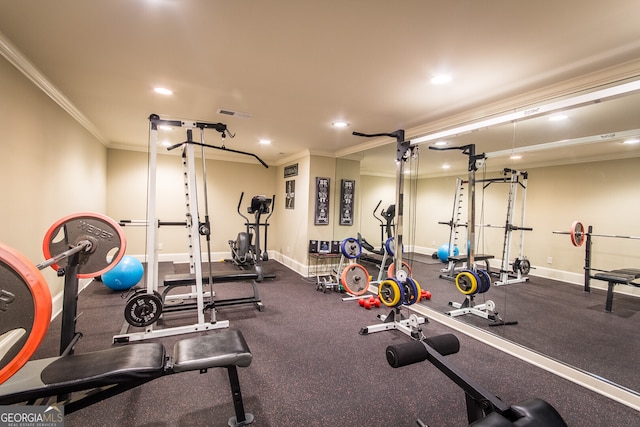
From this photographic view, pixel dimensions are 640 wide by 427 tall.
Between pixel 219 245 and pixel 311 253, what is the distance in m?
2.44

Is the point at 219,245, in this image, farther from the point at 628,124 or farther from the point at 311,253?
the point at 628,124

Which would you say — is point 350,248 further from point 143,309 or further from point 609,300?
point 609,300

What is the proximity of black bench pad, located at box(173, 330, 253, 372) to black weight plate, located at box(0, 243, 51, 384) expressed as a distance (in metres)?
0.77

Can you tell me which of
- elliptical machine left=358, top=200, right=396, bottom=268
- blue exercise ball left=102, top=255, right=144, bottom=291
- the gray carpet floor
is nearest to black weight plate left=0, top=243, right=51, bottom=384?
the gray carpet floor

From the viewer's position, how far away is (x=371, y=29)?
5.71 ft

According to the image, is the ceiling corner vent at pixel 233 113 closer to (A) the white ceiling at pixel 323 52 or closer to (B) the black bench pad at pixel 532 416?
(A) the white ceiling at pixel 323 52

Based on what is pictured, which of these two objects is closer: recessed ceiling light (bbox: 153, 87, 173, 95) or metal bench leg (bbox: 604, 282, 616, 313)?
recessed ceiling light (bbox: 153, 87, 173, 95)

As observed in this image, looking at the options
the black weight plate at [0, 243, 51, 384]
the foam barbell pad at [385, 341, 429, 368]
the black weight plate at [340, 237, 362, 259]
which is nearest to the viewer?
the black weight plate at [0, 243, 51, 384]

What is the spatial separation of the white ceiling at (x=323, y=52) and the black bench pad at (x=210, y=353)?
1.91 metres

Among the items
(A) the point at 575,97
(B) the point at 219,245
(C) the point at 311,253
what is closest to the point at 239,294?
(C) the point at 311,253

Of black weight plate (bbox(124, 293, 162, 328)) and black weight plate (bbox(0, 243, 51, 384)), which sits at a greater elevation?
black weight plate (bbox(0, 243, 51, 384))

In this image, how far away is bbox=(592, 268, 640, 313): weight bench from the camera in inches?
118

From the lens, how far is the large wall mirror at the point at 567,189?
8.57ft

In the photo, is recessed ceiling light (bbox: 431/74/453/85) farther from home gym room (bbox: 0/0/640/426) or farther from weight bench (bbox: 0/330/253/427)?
weight bench (bbox: 0/330/253/427)
